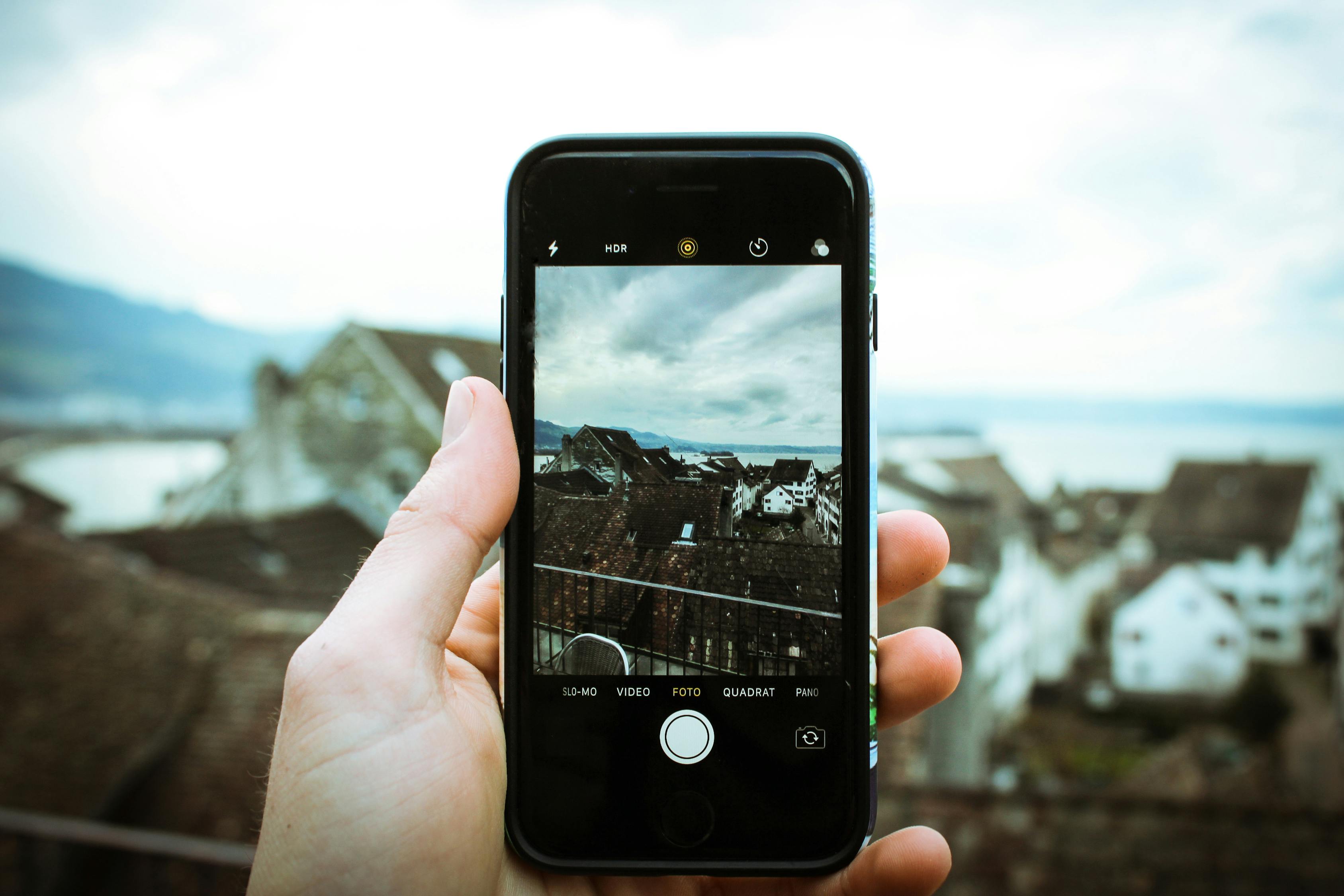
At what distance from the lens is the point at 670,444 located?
2.51ft

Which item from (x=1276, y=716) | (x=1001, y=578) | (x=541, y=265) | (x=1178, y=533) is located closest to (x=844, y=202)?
(x=541, y=265)

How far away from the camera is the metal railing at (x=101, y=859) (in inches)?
102

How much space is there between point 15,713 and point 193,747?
0.87 m

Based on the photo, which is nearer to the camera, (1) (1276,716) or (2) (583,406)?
(2) (583,406)

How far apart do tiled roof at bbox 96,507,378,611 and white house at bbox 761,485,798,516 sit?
476 cm

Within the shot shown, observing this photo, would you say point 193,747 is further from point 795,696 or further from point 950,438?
point 950,438

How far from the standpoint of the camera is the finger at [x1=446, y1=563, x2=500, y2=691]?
894 mm

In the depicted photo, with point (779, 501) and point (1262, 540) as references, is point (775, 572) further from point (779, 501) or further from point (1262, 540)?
point (1262, 540)

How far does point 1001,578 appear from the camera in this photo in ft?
21.4

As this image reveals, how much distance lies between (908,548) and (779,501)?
22 cm

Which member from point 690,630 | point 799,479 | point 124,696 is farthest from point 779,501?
point 124,696

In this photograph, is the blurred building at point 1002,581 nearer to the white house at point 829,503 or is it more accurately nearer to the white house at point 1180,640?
the white house at point 1180,640

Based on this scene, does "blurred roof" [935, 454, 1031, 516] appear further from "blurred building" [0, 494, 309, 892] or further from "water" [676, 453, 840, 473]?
"water" [676, 453, 840, 473]

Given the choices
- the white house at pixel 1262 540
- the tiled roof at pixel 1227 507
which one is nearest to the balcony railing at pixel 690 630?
the white house at pixel 1262 540
